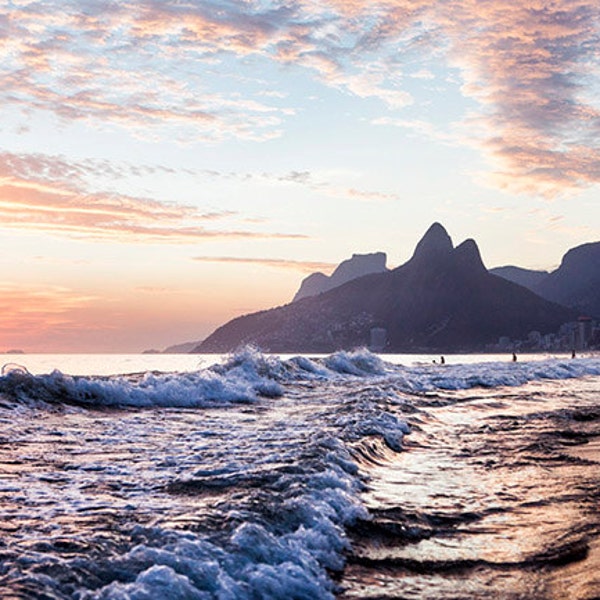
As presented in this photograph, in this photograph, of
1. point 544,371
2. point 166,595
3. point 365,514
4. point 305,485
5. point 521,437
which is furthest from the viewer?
point 544,371

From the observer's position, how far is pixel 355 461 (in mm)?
13328

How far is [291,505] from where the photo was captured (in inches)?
349

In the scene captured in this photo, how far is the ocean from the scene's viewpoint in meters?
6.55

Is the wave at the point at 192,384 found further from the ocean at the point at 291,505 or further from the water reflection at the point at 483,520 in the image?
the water reflection at the point at 483,520

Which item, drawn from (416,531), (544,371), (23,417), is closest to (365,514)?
(416,531)

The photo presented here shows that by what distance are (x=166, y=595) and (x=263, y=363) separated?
33052 millimetres

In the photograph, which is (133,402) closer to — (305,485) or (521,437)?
(521,437)

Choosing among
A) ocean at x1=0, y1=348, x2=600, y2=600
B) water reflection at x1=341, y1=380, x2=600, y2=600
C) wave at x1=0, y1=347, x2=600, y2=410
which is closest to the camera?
ocean at x1=0, y1=348, x2=600, y2=600

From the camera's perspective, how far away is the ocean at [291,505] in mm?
6551

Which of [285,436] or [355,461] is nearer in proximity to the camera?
[355,461]

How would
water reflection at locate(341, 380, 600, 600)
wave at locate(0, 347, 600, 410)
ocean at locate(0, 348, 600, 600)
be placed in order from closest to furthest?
ocean at locate(0, 348, 600, 600), water reflection at locate(341, 380, 600, 600), wave at locate(0, 347, 600, 410)

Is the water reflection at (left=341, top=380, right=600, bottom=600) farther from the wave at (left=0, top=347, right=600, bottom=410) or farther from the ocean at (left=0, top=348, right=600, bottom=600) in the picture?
the wave at (left=0, top=347, right=600, bottom=410)

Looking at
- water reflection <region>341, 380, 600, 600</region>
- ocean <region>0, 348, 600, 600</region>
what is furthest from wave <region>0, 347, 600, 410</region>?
water reflection <region>341, 380, 600, 600</region>

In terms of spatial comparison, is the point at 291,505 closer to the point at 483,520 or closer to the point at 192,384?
the point at 483,520
